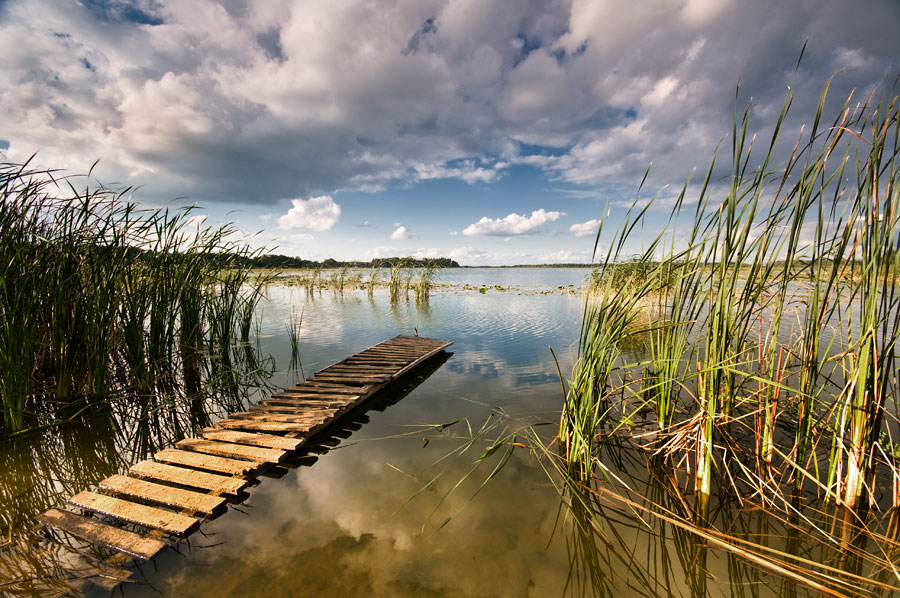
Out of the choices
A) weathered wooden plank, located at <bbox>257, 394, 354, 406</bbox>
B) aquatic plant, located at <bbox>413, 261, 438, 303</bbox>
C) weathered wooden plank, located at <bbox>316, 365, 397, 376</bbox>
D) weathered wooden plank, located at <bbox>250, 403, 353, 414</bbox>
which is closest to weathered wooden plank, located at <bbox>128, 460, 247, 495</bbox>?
weathered wooden plank, located at <bbox>250, 403, 353, 414</bbox>

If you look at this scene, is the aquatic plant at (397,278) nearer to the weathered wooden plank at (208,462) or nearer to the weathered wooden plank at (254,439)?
the weathered wooden plank at (254,439)

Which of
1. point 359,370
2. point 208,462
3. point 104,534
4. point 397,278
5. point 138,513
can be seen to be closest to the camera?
point 104,534

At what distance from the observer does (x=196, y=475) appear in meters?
3.39

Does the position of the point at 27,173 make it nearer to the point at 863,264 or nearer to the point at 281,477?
the point at 281,477

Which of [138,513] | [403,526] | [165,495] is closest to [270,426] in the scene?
[165,495]

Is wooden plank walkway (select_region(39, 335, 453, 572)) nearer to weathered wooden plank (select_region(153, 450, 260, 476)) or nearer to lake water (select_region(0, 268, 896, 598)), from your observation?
weathered wooden plank (select_region(153, 450, 260, 476))

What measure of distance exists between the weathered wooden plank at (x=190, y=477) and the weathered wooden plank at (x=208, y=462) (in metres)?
0.07

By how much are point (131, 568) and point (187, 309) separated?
15.1ft

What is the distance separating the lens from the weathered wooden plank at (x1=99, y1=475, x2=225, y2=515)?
297 cm

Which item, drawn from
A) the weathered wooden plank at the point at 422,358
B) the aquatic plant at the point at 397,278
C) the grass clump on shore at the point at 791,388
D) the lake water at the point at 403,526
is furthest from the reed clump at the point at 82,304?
the aquatic plant at the point at 397,278

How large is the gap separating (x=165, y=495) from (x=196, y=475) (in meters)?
0.30

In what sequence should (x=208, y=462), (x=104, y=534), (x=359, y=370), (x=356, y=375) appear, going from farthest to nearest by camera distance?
(x=359, y=370) → (x=356, y=375) → (x=208, y=462) → (x=104, y=534)

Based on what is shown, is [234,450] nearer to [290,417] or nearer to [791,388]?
[290,417]

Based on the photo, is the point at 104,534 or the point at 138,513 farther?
the point at 138,513
